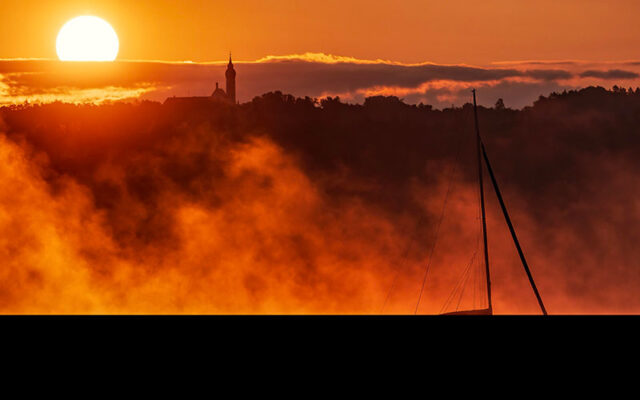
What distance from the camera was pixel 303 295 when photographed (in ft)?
647
